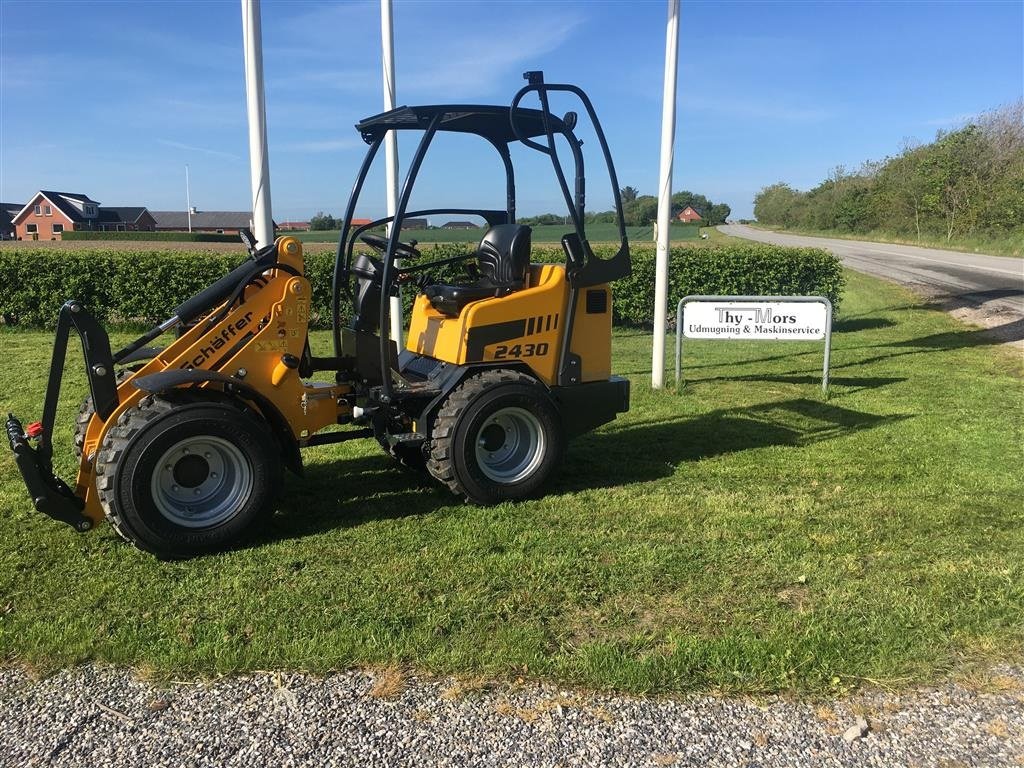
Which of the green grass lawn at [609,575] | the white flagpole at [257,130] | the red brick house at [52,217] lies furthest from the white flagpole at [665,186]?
the red brick house at [52,217]

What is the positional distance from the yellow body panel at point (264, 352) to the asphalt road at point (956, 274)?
45.3ft

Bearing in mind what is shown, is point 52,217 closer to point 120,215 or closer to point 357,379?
point 120,215

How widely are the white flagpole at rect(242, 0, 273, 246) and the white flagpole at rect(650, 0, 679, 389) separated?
4189 millimetres

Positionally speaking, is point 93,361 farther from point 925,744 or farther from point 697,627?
point 925,744

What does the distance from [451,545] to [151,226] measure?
9000 centimetres

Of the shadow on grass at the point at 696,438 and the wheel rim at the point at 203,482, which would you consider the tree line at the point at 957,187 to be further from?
the wheel rim at the point at 203,482

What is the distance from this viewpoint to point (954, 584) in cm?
387

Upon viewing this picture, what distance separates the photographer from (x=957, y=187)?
38.0 meters


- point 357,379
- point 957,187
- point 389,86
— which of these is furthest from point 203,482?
point 957,187

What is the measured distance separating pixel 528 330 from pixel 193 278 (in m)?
10.6

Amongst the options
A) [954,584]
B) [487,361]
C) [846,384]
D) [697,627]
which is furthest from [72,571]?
[846,384]

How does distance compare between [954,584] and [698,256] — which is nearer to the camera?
[954,584]

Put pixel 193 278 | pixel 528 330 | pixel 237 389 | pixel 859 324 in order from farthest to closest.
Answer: pixel 859 324, pixel 193 278, pixel 528 330, pixel 237 389

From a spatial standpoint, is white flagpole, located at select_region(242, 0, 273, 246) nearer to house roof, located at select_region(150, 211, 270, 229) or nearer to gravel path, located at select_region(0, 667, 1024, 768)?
gravel path, located at select_region(0, 667, 1024, 768)
